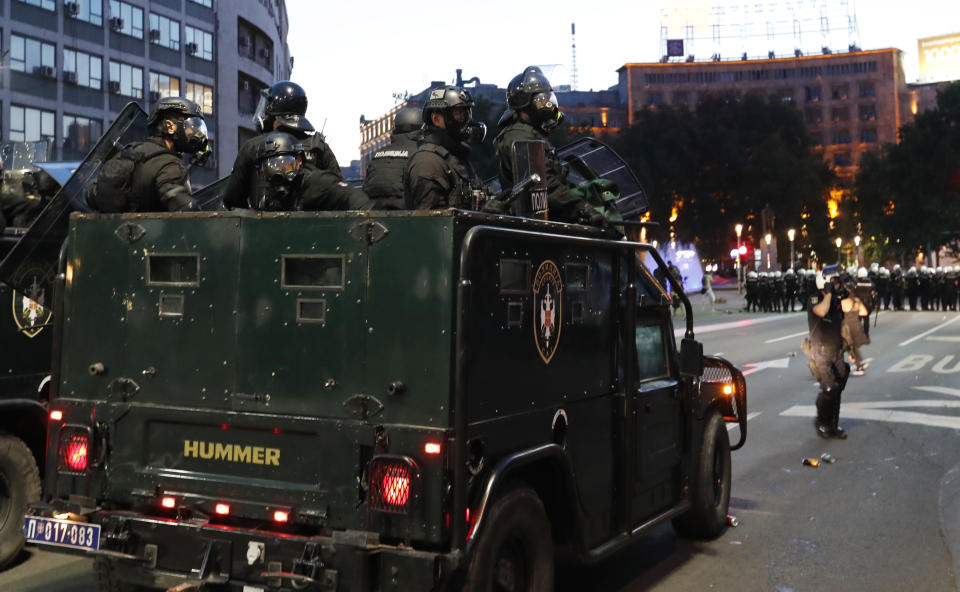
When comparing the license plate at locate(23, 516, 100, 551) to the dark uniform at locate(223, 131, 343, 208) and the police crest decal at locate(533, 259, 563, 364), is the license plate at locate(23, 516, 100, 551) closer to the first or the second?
the dark uniform at locate(223, 131, 343, 208)

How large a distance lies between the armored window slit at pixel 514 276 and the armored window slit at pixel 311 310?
2.45 feet

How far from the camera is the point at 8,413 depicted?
20.3 feet

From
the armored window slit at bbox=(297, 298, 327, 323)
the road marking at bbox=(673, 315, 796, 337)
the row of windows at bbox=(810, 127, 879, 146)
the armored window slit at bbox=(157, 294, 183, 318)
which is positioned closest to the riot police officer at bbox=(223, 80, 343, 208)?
the armored window slit at bbox=(157, 294, 183, 318)

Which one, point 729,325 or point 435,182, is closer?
point 435,182

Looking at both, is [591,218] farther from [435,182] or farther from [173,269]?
[173,269]

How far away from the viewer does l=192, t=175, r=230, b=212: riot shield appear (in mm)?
6633

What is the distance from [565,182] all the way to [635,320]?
3.45ft

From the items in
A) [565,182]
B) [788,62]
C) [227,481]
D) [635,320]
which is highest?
[788,62]

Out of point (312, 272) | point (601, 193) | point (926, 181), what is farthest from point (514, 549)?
point (926, 181)

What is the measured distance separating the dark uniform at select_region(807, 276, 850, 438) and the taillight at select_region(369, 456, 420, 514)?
8976 mm

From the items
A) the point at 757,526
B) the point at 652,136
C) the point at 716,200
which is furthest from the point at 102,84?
the point at 757,526

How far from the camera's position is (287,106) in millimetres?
6051

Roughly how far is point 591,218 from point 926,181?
7226cm

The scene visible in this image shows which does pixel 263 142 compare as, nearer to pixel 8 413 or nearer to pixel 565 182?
pixel 565 182
